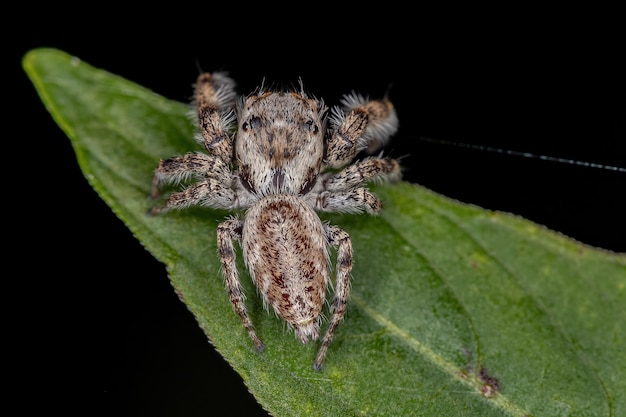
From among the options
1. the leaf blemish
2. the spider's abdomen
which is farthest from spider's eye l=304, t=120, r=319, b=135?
the leaf blemish

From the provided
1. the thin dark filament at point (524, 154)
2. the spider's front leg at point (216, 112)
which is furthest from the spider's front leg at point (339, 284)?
the thin dark filament at point (524, 154)

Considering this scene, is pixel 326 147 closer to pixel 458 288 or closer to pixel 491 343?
pixel 458 288

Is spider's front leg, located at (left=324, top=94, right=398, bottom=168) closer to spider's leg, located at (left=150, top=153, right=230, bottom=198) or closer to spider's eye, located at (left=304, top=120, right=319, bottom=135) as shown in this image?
spider's eye, located at (left=304, top=120, right=319, bottom=135)

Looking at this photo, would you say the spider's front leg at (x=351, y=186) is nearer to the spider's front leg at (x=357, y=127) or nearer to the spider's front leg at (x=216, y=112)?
the spider's front leg at (x=357, y=127)

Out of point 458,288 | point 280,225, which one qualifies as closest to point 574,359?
point 458,288

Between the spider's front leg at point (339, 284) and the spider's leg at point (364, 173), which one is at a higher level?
the spider's leg at point (364, 173)

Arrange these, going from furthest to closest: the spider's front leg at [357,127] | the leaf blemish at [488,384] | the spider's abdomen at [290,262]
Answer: the spider's front leg at [357,127] < the spider's abdomen at [290,262] < the leaf blemish at [488,384]

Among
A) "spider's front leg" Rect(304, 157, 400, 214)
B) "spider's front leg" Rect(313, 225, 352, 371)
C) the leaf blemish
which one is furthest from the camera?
"spider's front leg" Rect(304, 157, 400, 214)
